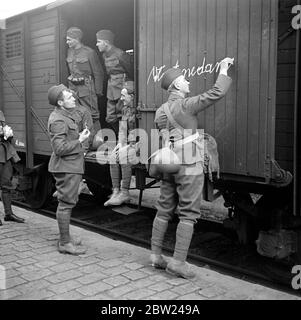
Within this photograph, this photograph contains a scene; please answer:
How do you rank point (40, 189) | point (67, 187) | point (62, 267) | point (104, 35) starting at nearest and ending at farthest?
1. point (62, 267)
2. point (67, 187)
3. point (104, 35)
4. point (40, 189)

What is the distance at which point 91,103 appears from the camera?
731 centimetres

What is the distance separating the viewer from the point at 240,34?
448 centimetres

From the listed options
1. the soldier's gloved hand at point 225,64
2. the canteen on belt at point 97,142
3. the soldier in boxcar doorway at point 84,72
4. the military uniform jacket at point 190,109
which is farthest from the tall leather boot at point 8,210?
the soldier's gloved hand at point 225,64

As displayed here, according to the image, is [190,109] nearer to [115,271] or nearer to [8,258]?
[115,271]

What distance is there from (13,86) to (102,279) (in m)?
4.78

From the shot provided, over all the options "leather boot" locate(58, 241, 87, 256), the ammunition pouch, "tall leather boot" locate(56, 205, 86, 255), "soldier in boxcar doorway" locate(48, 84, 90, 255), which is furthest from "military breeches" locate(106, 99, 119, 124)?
"leather boot" locate(58, 241, 87, 256)

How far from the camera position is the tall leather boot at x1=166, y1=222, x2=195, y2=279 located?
4301mm

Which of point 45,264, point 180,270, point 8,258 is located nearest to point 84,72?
point 8,258

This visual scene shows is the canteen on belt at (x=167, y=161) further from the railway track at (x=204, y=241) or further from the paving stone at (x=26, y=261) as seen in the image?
the paving stone at (x=26, y=261)

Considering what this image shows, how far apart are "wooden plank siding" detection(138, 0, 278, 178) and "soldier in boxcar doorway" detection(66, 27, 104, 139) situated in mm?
1888

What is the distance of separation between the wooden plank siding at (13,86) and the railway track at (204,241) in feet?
4.61

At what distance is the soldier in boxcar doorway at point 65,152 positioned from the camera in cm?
492

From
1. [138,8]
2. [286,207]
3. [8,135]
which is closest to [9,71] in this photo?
[8,135]

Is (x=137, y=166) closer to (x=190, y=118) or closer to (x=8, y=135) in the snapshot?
(x=190, y=118)
